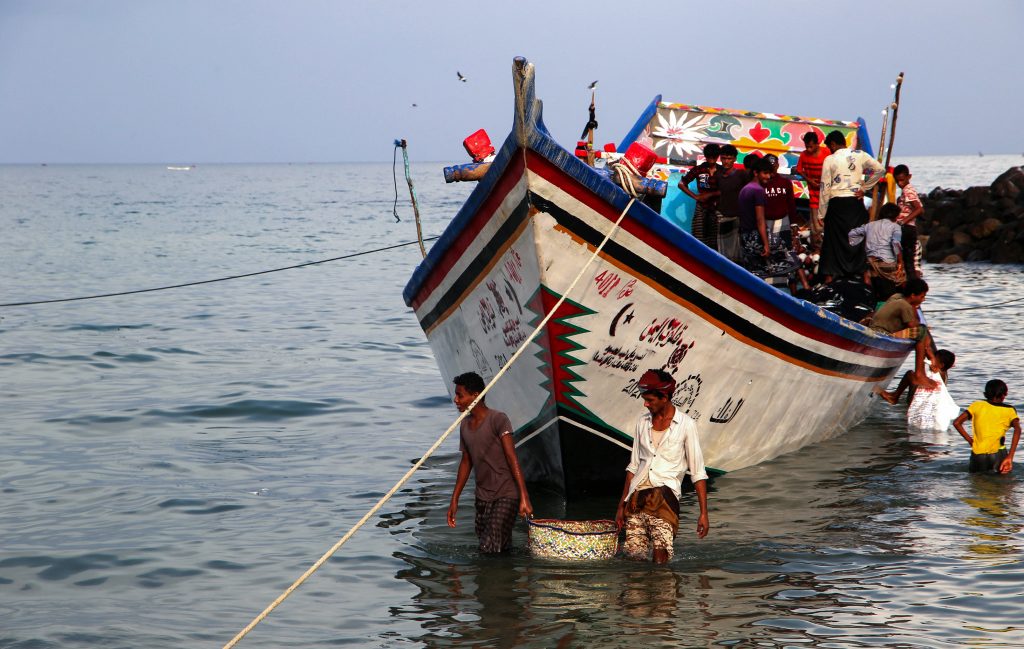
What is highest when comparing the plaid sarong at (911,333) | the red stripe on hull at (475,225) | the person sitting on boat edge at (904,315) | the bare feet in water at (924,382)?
the red stripe on hull at (475,225)

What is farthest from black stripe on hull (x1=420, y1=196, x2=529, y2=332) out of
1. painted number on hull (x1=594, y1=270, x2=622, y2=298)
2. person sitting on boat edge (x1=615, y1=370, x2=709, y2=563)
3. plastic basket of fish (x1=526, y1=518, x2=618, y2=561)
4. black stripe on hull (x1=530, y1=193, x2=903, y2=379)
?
plastic basket of fish (x1=526, y1=518, x2=618, y2=561)

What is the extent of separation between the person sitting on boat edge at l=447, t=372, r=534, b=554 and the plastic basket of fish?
22 centimetres

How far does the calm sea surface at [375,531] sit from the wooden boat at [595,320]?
0.65 m

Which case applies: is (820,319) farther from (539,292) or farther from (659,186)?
(539,292)

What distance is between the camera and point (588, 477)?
26.3 feet

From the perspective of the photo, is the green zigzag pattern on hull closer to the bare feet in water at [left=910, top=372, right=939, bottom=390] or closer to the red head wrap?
the red head wrap

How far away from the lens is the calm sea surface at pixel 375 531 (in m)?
6.34

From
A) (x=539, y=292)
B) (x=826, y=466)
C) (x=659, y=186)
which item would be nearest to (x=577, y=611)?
(x=539, y=292)

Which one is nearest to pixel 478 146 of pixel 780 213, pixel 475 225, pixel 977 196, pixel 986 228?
pixel 475 225

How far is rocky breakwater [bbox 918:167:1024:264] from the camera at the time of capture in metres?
28.9

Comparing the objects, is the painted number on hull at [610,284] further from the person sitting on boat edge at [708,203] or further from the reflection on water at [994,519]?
the person sitting on boat edge at [708,203]

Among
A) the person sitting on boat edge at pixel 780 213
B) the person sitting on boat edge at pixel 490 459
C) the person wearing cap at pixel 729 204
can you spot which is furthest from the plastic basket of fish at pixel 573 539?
the person sitting on boat edge at pixel 780 213

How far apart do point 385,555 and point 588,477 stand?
5.04 ft

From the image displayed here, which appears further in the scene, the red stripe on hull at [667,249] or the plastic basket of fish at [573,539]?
the plastic basket of fish at [573,539]
